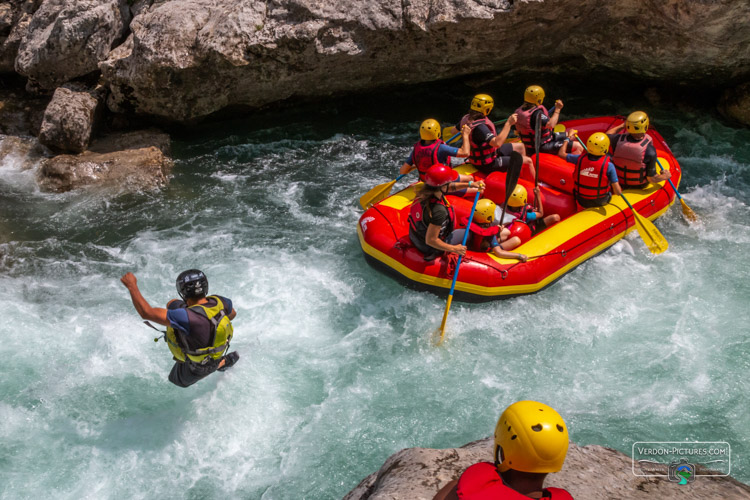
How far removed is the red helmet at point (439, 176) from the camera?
4996 millimetres

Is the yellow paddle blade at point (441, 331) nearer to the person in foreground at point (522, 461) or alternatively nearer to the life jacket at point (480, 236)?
the life jacket at point (480, 236)

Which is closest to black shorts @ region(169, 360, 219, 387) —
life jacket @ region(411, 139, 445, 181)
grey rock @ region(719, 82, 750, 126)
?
life jacket @ region(411, 139, 445, 181)

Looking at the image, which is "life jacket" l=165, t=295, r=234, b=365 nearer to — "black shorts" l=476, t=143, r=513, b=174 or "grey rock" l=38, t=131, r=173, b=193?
"black shorts" l=476, t=143, r=513, b=174

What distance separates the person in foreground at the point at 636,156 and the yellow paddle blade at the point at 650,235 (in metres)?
0.48

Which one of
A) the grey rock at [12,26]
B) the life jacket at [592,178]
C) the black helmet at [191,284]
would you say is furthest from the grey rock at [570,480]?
the grey rock at [12,26]

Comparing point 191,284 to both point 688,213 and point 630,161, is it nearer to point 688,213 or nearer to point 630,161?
point 630,161

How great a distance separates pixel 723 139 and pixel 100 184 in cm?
874

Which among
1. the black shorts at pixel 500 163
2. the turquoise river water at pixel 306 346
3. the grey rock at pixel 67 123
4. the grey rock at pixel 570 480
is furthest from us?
the grey rock at pixel 67 123

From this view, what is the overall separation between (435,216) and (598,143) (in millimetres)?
2099

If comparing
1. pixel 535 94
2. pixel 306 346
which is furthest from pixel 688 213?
pixel 306 346

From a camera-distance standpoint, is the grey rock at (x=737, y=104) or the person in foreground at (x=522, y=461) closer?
the person in foreground at (x=522, y=461)

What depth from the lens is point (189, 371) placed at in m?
4.39

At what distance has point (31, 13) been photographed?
9672 mm

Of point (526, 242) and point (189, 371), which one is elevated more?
point (189, 371)
